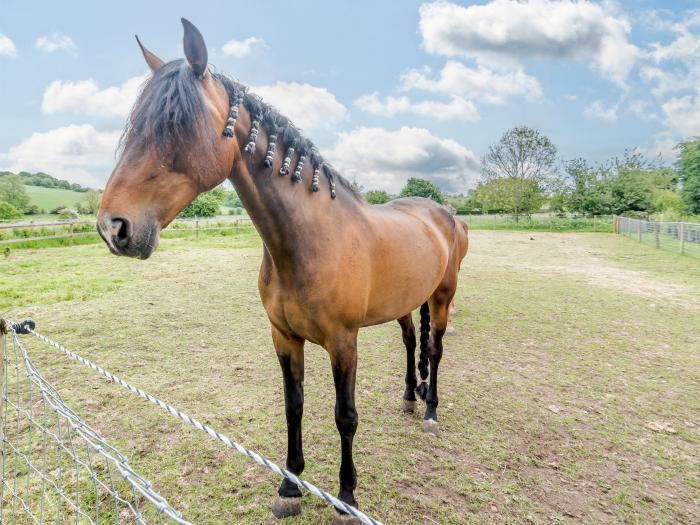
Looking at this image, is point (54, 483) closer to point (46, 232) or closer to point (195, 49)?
point (195, 49)

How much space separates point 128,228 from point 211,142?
15.7 inches

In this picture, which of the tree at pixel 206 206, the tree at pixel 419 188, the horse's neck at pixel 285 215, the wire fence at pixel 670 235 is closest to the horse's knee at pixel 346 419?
the horse's neck at pixel 285 215

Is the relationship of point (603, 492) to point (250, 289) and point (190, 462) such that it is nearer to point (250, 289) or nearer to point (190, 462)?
point (190, 462)

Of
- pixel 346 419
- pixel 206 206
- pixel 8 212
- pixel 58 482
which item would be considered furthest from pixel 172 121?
pixel 206 206

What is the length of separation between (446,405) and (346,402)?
1.63 metres

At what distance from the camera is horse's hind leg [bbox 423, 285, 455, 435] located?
9.93 ft

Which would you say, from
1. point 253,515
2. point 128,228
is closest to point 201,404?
point 253,515

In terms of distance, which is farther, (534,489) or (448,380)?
(448,380)

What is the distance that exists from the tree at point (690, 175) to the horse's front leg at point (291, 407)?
21.4m

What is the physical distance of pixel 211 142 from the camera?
1312 millimetres

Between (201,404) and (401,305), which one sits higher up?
(401,305)

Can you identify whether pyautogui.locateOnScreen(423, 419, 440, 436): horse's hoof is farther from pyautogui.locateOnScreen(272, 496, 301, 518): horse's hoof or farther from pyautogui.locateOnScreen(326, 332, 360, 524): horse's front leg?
pyautogui.locateOnScreen(272, 496, 301, 518): horse's hoof

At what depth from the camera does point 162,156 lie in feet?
4.04

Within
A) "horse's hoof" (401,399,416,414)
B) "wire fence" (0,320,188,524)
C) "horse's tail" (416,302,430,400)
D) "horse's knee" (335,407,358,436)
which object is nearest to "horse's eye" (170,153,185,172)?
"wire fence" (0,320,188,524)
